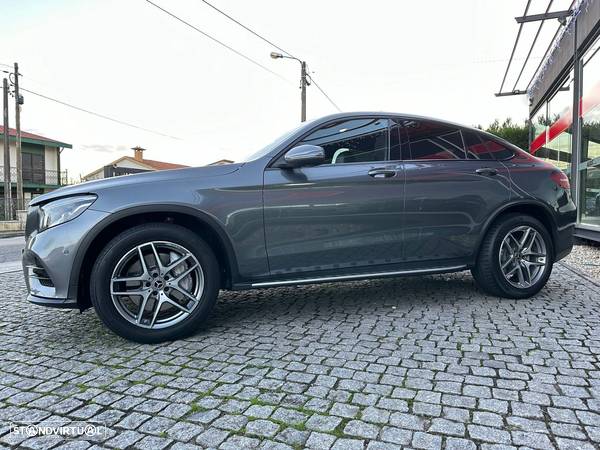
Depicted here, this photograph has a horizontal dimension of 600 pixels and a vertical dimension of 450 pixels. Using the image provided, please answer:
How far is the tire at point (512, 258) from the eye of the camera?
3.88 m

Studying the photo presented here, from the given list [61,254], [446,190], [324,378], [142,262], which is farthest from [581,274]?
[61,254]

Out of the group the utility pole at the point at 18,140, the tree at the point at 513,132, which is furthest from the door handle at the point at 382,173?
the utility pole at the point at 18,140

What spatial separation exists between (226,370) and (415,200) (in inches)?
80.6

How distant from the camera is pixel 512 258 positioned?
3.95 m

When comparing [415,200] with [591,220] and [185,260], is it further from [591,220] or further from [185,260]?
[591,220]

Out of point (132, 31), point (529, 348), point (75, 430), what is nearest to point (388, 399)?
point (529, 348)

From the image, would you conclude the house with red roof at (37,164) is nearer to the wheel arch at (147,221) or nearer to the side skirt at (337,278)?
the wheel arch at (147,221)

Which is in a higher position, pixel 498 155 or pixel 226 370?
pixel 498 155

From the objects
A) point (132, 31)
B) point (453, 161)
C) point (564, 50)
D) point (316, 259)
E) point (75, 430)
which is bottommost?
point (75, 430)

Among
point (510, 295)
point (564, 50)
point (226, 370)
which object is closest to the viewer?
point (226, 370)

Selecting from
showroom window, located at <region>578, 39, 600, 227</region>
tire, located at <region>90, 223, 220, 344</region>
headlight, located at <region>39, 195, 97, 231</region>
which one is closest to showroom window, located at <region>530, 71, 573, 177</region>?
showroom window, located at <region>578, 39, 600, 227</region>

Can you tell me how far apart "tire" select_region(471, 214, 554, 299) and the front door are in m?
0.94

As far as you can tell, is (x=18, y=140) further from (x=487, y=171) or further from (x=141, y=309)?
(x=487, y=171)

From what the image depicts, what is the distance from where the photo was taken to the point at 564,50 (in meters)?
9.67
